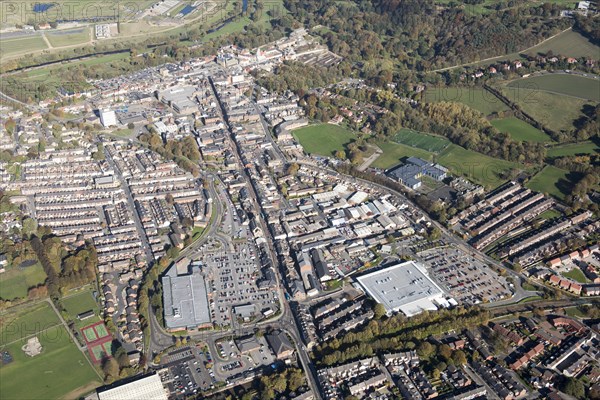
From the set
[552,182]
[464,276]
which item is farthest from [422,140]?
[464,276]

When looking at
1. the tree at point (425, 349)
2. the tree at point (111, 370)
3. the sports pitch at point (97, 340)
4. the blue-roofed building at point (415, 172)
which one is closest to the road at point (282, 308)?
the tree at point (425, 349)

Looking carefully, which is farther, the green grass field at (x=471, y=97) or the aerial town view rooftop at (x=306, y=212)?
the green grass field at (x=471, y=97)

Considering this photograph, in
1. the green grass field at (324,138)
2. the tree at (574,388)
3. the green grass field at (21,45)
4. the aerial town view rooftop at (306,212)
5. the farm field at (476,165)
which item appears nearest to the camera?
the tree at (574,388)

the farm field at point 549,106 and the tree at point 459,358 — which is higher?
the tree at point 459,358

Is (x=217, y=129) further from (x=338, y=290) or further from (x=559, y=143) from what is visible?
(x=559, y=143)

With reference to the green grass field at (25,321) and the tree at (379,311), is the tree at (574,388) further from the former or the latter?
the green grass field at (25,321)

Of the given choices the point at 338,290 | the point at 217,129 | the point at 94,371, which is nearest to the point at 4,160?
the point at 217,129

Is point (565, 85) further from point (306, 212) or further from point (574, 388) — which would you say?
point (574, 388)
